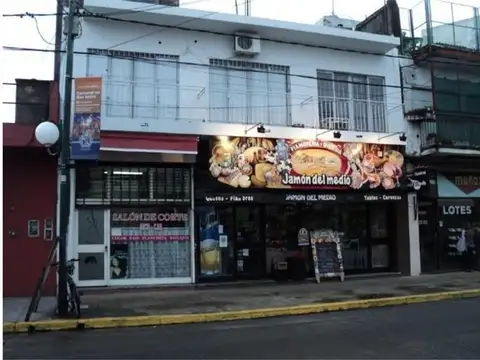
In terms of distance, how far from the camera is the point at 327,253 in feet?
53.9

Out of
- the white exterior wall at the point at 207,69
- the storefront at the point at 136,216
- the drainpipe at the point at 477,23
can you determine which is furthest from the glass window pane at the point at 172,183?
the drainpipe at the point at 477,23

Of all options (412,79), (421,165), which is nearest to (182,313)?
(421,165)

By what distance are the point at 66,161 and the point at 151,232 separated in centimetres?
443

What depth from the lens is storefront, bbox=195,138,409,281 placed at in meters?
15.1

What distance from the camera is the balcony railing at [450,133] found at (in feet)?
57.5

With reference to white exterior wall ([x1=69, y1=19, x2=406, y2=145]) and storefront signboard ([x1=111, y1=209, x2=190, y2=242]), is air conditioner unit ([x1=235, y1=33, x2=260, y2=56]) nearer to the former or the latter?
white exterior wall ([x1=69, y1=19, x2=406, y2=145])

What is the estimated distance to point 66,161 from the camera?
36.3 feet

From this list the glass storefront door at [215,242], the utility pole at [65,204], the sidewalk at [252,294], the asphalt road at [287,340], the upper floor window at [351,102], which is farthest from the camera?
the upper floor window at [351,102]

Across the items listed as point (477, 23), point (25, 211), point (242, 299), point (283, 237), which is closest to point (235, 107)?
point (283, 237)

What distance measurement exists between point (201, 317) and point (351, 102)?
30.4 feet

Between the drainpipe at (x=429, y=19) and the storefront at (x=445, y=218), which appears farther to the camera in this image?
the drainpipe at (x=429, y=19)

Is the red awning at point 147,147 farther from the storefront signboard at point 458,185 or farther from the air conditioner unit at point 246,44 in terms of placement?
the storefront signboard at point 458,185

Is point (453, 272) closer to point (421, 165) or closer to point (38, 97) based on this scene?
point (421, 165)

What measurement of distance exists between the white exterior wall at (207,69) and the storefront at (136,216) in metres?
0.99
